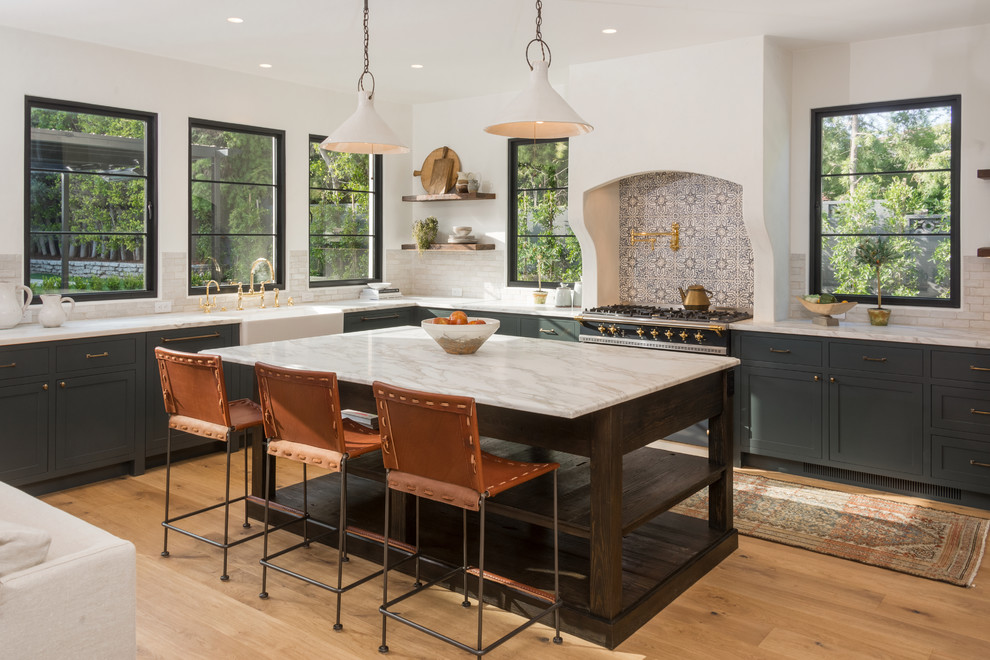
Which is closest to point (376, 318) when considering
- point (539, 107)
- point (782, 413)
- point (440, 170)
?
point (440, 170)

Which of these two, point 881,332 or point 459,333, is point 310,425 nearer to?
point 459,333

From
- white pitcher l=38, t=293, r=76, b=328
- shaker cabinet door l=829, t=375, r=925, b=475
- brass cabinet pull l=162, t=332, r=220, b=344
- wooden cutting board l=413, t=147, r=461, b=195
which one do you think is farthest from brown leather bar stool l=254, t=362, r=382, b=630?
wooden cutting board l=413, t=147, r=461, b=195

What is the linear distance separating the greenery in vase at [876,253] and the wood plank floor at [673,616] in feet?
7.98

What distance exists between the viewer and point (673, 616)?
3.44 meters

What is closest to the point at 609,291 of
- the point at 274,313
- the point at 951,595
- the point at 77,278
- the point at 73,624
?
the point at 274,313

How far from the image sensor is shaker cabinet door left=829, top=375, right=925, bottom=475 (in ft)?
16.4

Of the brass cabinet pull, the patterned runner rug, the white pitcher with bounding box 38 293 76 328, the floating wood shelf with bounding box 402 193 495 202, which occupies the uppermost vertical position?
the floating wood shelf with bounding box 402 193 495 202

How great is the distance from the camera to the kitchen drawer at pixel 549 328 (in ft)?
21.3

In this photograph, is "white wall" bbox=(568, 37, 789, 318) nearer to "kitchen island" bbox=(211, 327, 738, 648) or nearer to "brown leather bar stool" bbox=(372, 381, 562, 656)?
"kitchen island" bbox=(211, 327, 738, 648)

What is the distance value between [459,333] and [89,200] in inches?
137

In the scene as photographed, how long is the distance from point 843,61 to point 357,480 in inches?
174

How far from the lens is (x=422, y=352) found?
4199 millimetres

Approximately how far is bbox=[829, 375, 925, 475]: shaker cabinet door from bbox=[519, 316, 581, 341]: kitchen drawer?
6.66ft

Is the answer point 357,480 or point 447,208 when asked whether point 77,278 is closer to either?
point 357,480
